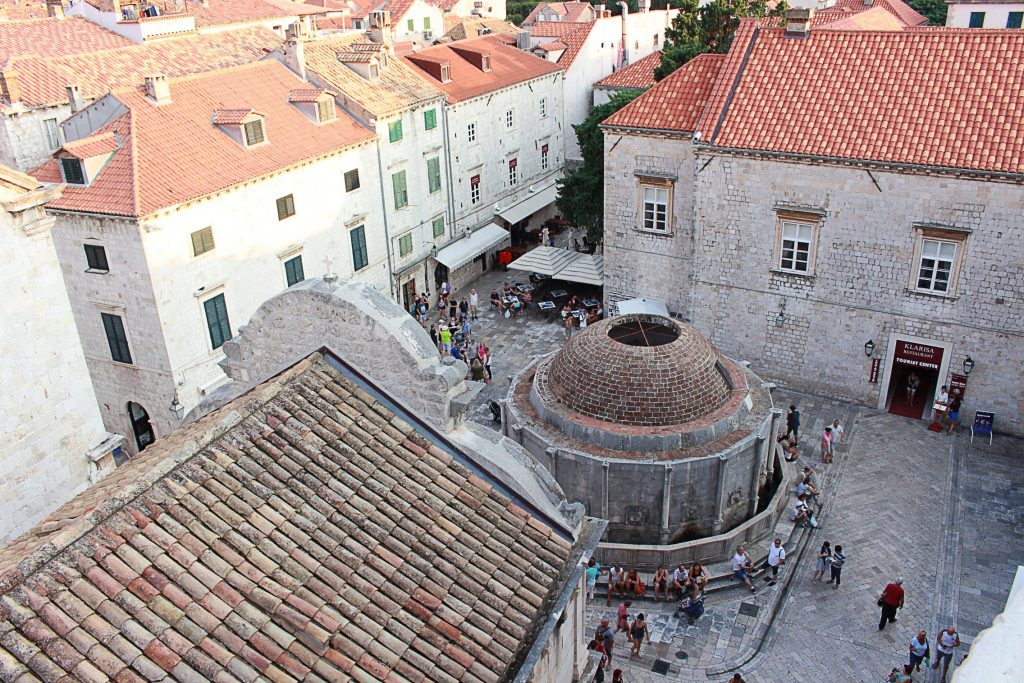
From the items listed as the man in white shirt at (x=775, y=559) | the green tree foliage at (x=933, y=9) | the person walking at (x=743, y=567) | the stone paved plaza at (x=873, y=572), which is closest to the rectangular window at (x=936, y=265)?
the stone paved plaza at (x=873, y=572)

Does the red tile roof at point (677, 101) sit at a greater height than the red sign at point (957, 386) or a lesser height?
greater

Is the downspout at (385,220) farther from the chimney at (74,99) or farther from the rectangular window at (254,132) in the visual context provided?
the chimney at (74,99)

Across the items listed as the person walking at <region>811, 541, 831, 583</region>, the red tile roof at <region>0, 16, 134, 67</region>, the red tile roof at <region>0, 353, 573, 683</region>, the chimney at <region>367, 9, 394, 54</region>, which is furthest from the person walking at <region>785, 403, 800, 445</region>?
the red tile roof at <region>0, 16, 134, 67</region>

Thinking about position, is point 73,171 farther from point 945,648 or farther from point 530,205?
point 945,648

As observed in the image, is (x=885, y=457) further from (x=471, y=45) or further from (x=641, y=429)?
(x=471, y=45)

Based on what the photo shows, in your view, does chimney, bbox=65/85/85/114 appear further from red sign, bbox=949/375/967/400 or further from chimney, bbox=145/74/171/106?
A: red sign, bbox=949/375/967/400

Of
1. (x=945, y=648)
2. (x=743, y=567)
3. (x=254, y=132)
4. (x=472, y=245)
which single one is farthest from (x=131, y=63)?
(x=945, y=648)
